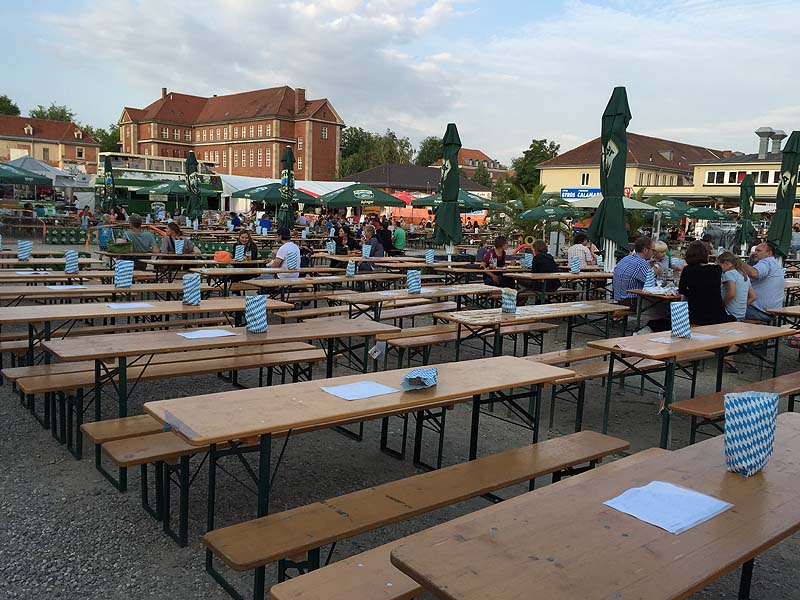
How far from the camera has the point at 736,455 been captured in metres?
2.70

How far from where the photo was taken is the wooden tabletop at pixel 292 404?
2.85m

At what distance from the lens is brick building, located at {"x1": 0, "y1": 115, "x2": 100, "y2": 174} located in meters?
77.3

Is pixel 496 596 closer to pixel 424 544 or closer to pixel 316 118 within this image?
pixel 424 544

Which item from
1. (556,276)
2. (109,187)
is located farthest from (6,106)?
(556,276)

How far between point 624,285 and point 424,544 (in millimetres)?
7448

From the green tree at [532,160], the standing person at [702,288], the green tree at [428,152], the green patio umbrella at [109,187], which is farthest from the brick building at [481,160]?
the standing person at [702,288]

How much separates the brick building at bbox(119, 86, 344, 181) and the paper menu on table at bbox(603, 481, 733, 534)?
75.1m

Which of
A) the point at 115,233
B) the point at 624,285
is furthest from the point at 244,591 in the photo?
the point at 115,233

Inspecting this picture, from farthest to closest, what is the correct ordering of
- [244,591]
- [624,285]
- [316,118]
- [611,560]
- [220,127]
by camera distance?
[220,127] < [316,118] < [624,285] < [244,591] < [611,560]

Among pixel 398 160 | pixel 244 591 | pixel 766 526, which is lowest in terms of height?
pixel 244 591

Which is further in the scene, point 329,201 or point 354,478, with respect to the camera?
point 329,201

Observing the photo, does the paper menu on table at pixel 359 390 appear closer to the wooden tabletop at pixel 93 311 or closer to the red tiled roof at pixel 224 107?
the wooden tabletop at pixel 93 311

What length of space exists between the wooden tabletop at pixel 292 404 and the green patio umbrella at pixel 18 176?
20.1m

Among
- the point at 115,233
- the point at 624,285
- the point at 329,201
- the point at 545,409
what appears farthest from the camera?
the point at 115,233
